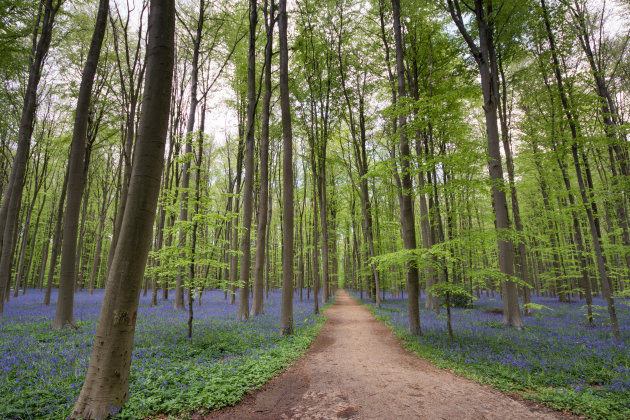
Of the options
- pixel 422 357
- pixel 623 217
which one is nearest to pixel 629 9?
pixel 623 217

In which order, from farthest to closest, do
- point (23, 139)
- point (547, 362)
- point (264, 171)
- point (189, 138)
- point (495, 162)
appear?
point (264, 171)
point (23, 139)
point (495, 162)
point (189, 138)
point (547, 362)

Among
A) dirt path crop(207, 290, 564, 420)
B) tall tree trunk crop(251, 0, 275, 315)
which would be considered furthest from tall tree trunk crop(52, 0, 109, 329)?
dirt path crop(207, 290, 564, 420)

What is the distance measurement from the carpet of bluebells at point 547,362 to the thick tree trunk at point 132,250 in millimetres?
6565

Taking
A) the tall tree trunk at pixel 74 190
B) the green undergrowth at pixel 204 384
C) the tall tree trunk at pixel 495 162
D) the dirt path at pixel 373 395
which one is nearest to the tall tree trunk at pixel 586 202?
the tall tree trunk at pixel 495 162

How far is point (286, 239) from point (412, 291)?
5.10 metres

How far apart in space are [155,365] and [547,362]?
901 cm

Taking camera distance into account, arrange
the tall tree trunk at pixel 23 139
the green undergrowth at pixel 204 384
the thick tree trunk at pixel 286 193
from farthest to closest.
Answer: the tall tree trunk at pixel 23 139 → the thick tree trunk at pixel 286 193 → the green undergrowth at pixel 204 384

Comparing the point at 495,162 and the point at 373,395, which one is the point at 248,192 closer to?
the point at 373,395

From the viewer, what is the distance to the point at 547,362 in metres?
6.14

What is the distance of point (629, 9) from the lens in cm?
1167

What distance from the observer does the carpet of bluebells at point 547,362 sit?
4363mm

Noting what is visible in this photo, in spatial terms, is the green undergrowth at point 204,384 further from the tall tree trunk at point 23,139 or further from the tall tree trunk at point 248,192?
the tall tree trunk at point 23,139

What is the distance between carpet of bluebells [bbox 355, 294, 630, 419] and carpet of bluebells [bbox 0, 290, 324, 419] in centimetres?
432

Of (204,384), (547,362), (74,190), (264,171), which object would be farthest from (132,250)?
(547,362)
